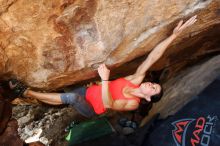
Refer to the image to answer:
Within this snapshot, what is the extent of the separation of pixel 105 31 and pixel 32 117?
240 centimetres

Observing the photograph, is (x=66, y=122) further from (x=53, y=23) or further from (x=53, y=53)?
(x=53, y=23)

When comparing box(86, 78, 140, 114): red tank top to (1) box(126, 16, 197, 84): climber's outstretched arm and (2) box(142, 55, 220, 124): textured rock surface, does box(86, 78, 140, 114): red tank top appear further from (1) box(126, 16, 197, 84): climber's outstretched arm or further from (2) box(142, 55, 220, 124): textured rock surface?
(2) box(142, 55, 220, 124): textured rock surface

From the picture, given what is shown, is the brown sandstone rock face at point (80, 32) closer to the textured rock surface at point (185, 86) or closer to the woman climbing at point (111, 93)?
the woman climbing at point (111, 93)

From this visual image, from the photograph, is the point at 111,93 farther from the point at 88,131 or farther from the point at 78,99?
the point at 88,131

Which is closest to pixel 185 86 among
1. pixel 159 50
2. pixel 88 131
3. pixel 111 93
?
pixel 159 50

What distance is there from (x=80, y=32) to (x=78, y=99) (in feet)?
3.64

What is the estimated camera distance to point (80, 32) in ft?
13.1

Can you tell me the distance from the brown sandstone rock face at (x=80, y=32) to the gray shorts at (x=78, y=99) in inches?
7.5

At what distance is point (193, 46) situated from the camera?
17.5ft

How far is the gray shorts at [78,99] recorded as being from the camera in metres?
4.64

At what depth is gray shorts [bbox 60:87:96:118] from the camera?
4.64m

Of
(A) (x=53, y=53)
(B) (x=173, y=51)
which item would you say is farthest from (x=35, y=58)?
(B) (x=173, y=51)

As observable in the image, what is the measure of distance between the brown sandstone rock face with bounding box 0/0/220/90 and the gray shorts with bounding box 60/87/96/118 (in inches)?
7.5

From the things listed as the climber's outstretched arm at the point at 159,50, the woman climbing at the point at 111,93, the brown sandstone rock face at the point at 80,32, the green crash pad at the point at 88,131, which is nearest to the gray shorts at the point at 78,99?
the woman climbing at the point at 111,93
